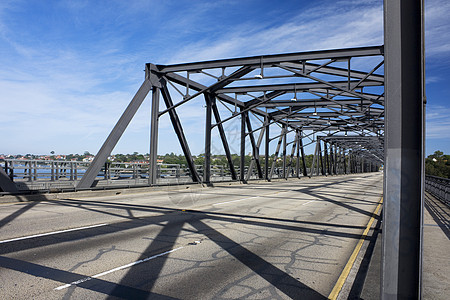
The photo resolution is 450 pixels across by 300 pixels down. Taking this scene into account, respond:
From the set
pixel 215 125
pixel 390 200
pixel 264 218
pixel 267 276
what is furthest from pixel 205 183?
pixel 390 200

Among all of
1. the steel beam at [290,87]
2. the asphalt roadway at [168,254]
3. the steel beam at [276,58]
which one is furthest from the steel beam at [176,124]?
the asphalt roadway at [168,254]

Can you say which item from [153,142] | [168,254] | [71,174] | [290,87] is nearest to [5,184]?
[71,174]

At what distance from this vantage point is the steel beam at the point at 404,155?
3658mm

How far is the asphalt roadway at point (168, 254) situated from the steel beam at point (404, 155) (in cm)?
151

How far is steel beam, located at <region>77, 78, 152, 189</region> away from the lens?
1691 centimetres

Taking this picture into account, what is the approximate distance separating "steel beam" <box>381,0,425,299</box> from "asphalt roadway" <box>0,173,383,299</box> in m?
1.51

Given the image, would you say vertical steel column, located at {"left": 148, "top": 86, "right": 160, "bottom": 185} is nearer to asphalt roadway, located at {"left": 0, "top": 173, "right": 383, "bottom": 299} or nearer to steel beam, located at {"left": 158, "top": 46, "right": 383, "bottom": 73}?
steel beam, located at {"left": 158, "top": 46, "right": 383, "bottom": 73}

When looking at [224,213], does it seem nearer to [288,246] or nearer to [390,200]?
[288,246]

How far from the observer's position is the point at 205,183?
2553cm

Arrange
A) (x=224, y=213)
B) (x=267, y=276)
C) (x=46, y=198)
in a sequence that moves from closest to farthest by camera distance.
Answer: (x=267, y=276)
(x=224, y=213)
(x=46, y=198)

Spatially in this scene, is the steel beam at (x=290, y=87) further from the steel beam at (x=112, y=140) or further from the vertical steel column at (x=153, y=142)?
the steel beam at (x=112, y=140)

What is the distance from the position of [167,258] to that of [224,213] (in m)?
5.97

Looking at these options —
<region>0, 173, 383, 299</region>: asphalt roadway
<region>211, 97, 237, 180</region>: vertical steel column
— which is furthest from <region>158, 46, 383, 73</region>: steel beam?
<region>0, 173, 383, 299</region>: asphalt roadway

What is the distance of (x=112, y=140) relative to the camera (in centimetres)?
1767
